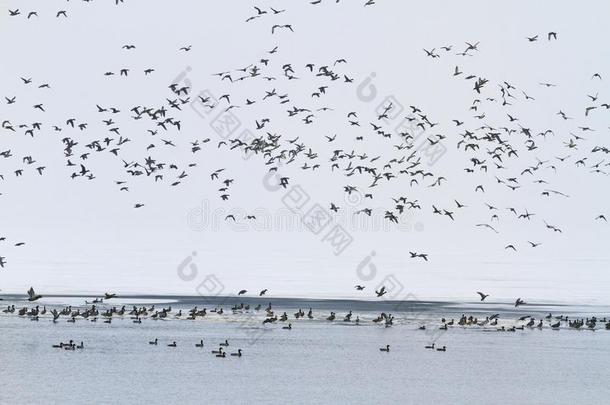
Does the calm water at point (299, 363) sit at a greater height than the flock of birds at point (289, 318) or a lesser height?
lesser

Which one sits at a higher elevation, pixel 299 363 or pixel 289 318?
pixel 289 318

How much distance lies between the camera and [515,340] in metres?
86.2

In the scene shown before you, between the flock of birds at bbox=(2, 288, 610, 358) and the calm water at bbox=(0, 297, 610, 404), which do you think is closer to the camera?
the calm water at bbox=(0, 297, 610, 404)

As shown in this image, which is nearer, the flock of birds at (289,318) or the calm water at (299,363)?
the calm water at (299,363)

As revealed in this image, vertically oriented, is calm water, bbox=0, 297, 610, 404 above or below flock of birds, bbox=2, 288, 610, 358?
below

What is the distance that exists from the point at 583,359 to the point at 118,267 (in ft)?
276

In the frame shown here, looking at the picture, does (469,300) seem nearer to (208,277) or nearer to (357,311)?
(357,311)

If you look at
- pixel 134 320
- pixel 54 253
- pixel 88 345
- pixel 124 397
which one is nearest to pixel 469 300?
pixel 134 320

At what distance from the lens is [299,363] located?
77438 millimetres

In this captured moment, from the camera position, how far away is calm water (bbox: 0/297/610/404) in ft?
224

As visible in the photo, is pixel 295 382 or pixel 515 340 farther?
pixel 515 340

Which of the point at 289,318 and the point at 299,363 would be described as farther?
the point at 289,318

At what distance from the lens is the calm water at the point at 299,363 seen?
6838 cm

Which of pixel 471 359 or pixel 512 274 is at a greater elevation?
pixel 512 274
